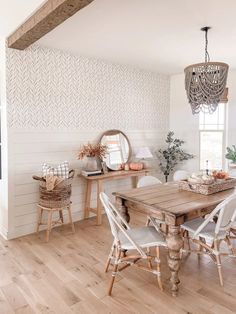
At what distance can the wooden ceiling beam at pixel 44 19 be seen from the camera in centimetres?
209

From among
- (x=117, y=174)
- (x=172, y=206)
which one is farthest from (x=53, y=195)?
(x=172, y=206)

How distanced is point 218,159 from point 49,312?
4.02 metres

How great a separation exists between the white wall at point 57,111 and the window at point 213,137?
127cm

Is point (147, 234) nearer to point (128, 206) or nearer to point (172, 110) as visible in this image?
point (128, 206)

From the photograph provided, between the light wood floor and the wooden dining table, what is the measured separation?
0.72ft

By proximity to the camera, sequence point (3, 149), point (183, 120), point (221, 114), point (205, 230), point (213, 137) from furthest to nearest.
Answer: point (183, 120), point (213, 137), point (221, 114), point (3, 149), point (205, 230)

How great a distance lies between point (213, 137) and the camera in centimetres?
508

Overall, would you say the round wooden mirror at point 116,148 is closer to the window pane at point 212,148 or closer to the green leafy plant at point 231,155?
the window pane at point 212,148

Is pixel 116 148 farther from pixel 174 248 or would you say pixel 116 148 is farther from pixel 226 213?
pixel 174 248

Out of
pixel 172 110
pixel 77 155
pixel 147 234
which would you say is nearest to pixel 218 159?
pixel 172 110

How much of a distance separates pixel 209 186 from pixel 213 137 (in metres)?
2.54

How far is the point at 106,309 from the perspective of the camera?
211cm

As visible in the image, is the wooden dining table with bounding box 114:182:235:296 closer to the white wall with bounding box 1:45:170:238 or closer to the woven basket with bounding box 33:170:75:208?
the woven basket with bounding box 33:170:75:208

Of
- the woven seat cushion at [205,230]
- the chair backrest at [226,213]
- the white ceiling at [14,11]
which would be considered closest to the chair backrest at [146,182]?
the woven seat cushion at [205,230]
